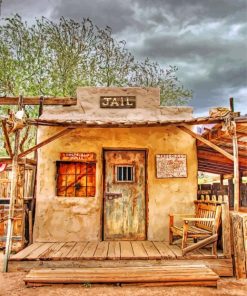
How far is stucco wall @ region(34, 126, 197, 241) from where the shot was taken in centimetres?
752

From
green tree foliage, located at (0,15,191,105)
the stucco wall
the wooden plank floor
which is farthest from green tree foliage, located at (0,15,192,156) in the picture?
the wooden plank floor

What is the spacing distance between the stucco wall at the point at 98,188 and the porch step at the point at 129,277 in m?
1.99

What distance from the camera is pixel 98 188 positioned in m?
7.66

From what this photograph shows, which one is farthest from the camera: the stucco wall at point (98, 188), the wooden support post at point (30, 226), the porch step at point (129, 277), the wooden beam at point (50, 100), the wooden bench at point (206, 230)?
the wooden beam at point (50, 100)

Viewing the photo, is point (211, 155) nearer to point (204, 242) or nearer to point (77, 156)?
point (204, 242)

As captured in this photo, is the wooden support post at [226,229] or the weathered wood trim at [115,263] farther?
the wooden support post at [226,229]

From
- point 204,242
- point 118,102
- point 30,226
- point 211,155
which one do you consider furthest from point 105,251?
point 211,155

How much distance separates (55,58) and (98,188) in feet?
37.9

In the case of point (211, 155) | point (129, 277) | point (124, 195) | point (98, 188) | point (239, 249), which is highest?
point (211, 155)

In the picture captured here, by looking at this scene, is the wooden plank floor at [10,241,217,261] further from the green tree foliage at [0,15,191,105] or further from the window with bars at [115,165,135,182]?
the green tree foliage at [0,15,191,105]

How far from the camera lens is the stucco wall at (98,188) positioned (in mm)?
7516

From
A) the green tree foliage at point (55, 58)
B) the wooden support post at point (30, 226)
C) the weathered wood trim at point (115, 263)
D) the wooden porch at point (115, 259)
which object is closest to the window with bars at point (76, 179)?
the wooden support post at point (30, 226)

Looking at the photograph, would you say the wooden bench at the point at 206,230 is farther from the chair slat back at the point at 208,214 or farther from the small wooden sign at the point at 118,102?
the small wooden sign at the point at 118,102

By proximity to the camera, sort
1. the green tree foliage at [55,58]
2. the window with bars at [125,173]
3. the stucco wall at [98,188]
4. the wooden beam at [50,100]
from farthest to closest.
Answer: the green tree foliage at [55,58]
the wooden beam at [50,100]
the window with bars at [125,173]
the stucco wall at [98,188]
